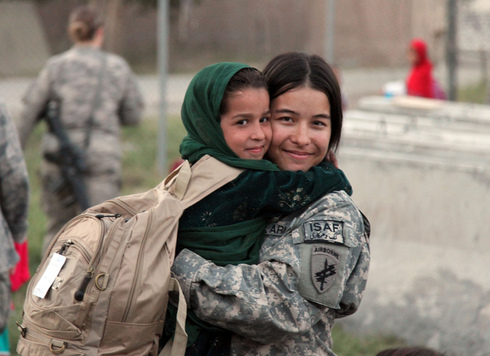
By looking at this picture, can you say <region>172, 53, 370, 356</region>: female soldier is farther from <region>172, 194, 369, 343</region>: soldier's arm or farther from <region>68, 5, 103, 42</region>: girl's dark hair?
<region>68, 5, 103, 42</region>: girl's dark hair

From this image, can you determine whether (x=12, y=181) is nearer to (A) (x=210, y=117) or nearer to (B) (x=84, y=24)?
(A) (x=210, y=117)

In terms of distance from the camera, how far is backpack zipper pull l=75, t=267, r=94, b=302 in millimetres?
1674

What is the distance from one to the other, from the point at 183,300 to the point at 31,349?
39 centimetres

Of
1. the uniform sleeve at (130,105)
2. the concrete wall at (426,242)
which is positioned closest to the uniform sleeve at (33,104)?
the uniform sleeve at (130,105)

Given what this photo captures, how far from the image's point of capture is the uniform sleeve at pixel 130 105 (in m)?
5.62

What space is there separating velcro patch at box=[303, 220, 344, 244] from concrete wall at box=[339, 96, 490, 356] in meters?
2.49

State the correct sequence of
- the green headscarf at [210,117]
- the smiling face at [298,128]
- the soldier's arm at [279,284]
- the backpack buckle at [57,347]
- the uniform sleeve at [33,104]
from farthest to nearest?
the uniform sleeve at [33,104] → the smiling face at [298,128] → the green headscarf at [210,117] → the soldier's arm at [279,284] → the backpack buckle at [57,347]

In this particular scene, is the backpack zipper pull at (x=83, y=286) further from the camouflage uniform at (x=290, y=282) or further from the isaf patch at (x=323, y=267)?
the isaf patch at (x=323, y=267)

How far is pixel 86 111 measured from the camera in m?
5.46

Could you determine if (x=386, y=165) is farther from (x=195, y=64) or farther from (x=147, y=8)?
(x=147, y=8)

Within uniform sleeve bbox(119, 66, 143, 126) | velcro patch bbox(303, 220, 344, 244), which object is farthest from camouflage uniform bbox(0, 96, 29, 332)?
uniform sleeve bbox(119, 66, 143, 126)

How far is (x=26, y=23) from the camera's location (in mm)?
10258

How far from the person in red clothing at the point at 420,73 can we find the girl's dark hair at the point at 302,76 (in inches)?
261

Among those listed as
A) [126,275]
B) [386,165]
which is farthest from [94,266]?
[386,165]
